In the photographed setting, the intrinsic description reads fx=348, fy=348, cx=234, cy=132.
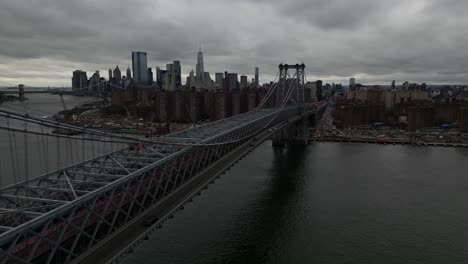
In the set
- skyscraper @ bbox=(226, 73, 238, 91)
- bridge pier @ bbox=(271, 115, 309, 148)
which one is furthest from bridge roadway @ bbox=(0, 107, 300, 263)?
skyscraper @ bbox=(226, 73, 238, 91)

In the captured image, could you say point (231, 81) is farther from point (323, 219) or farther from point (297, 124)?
point (323, 219)

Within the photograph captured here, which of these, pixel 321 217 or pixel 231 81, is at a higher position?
pixel 231 81

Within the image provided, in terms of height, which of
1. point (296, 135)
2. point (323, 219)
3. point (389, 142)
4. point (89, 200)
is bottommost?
point (323, 219)

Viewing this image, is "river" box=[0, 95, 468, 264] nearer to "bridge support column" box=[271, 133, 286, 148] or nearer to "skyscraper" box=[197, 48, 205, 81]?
"bridge support column" box=[271, 133, 286, 148]

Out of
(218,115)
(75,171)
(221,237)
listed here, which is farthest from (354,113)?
(75,171)

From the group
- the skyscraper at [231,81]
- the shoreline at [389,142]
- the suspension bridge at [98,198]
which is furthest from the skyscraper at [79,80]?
the suspension bridge at [98,198]

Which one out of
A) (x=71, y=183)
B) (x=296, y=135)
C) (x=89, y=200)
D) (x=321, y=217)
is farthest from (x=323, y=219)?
(x=296, y=135)

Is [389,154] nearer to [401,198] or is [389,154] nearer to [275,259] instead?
[401,198]
